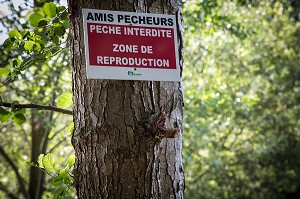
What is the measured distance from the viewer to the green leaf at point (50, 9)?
5.93 ft

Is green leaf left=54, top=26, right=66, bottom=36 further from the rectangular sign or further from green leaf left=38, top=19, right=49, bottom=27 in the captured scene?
the rectangular sign

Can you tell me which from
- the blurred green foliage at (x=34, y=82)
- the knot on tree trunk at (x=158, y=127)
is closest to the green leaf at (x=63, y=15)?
the blurred green foliage at (x=34, y=82)

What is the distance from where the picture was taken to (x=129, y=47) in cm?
141

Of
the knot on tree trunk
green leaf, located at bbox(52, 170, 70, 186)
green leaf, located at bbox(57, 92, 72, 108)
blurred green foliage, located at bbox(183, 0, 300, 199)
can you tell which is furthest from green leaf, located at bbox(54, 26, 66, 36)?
blurred green foliage, located at bbox(183, 0, 300, 199)

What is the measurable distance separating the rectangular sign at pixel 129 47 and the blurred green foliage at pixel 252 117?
456cm

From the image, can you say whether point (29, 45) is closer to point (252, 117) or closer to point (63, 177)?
point (63, 177)

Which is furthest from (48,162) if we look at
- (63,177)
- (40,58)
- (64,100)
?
(40,58)

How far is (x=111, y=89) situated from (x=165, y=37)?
245 mm

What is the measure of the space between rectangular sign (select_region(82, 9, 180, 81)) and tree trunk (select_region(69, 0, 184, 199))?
25 mm

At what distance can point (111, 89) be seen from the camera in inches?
54.5

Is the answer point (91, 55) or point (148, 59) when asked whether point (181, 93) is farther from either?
point (91, 55)

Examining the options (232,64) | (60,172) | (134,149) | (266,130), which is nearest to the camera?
(134,149)

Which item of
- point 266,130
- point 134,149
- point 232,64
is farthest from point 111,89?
point 266,130

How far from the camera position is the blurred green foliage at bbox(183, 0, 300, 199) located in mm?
6699
